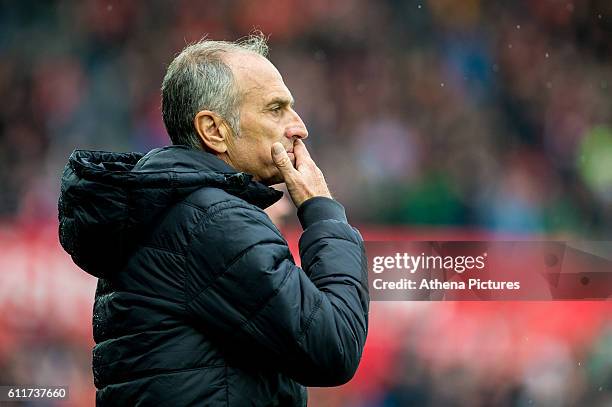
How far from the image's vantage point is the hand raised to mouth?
1683 millimetres

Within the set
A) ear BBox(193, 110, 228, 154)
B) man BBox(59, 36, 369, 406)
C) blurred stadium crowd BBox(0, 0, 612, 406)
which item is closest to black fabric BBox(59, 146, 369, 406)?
man BBox(59, 36, 369, 406)

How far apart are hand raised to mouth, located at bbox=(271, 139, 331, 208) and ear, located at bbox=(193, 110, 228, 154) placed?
95 millimetres

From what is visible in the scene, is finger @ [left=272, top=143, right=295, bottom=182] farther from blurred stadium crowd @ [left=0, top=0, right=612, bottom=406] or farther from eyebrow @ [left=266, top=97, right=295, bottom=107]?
blurred stadium crowd @ [left=0, top=0, right=612, bottom=406]

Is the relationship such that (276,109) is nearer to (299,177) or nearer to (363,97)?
(299,177)

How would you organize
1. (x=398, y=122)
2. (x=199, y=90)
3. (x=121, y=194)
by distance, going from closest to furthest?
(x=121, y=194) → (x=199, y=90) → (x=398, y=122)

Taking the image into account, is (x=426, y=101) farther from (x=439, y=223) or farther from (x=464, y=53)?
(x=439, y=223)

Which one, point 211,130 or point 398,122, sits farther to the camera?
point 398,122

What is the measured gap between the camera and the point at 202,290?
148 cm

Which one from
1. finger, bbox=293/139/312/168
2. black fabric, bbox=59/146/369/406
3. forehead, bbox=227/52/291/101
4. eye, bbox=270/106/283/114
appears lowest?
black fabric, bbox=59/146/369/406

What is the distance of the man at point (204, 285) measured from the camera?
57.4 inches

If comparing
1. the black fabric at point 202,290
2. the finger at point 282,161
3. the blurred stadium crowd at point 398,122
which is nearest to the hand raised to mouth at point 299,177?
the finger at point 282,161

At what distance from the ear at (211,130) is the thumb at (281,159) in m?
0.09

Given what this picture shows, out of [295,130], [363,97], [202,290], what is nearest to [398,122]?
[363,97]

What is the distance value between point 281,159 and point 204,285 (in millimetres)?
319
